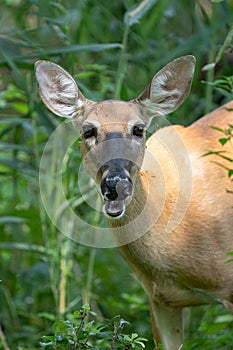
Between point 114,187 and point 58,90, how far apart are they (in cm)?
78

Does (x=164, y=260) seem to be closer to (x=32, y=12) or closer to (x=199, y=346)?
(x=199, y=346)

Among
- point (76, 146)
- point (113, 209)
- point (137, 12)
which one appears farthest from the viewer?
point (137, 12)

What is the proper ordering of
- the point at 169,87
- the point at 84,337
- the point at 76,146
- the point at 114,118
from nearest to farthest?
the point at 84,337 < the point at 114,118 < the point at 169,87 < the point at 76,146

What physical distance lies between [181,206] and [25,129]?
5.99 ft

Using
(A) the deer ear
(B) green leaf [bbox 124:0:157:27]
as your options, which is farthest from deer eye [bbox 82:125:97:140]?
(B) green leaf [bbox 124:0:157:27]

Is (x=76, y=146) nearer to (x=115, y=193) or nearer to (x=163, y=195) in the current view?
(x=163, y=195)

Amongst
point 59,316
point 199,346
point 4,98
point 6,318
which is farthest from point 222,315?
point 4,98

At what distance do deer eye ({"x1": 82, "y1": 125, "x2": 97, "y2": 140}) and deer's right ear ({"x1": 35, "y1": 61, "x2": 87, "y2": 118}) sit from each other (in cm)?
27

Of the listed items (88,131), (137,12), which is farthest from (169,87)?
(137,12)

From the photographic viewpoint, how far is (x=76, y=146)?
17.8 feet

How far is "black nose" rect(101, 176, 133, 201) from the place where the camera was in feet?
14.1

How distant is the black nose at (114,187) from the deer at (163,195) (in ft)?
0.61

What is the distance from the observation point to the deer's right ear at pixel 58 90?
4812 millimetres

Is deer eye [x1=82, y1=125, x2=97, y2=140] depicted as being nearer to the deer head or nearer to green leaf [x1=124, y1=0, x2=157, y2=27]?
the deer head
